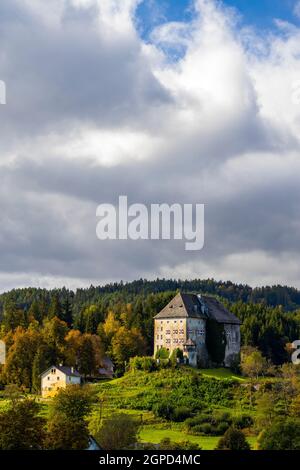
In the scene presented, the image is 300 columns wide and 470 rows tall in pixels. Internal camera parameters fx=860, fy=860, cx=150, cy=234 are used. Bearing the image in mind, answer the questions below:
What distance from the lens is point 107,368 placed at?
105125 mm

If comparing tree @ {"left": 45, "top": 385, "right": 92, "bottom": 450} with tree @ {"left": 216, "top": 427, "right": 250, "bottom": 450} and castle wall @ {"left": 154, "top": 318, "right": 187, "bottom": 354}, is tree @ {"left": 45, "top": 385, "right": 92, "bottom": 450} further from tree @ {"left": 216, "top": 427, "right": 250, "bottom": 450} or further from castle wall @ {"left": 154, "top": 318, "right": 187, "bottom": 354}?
castle wall @ {"left": 154, "top": 318, "right": 187, "bottom": 354}

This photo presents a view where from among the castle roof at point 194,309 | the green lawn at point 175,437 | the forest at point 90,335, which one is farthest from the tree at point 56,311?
the green lawn at point 175,437

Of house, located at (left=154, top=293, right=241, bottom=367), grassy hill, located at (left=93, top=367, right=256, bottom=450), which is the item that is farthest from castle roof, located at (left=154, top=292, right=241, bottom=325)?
grassy hill, located at (left=93, top=367, right=256, bottom=450)

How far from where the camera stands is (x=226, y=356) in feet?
327

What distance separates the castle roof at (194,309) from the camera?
327 ft

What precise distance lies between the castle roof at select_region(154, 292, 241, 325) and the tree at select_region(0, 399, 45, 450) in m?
43.3

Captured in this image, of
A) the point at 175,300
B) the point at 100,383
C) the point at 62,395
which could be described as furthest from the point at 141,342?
the point at 62,395

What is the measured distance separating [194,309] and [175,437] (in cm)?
3387

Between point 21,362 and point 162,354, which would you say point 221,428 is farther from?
point 21,362

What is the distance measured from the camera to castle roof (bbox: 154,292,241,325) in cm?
9975

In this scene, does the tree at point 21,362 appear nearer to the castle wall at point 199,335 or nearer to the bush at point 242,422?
the castle wall at point 199,335

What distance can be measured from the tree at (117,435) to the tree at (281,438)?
29.0ft

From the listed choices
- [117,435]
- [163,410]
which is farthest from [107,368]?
[117,435]

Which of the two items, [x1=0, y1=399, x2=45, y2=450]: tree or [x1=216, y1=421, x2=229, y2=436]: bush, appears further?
[x1=216, y1=421, x2=229, y2=436]: bush
